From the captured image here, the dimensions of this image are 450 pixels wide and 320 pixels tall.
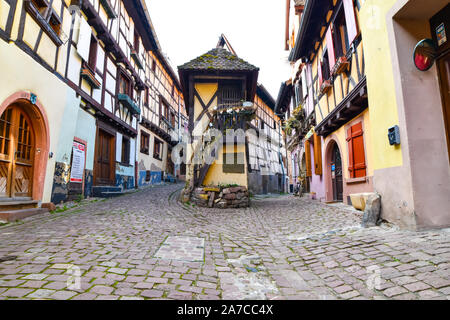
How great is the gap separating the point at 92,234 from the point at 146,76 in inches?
474

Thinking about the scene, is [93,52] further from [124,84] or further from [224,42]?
[224,42]

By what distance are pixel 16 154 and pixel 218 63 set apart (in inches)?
278

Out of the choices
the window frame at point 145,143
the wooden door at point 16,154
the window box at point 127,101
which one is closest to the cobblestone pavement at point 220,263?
the wooden door at point 16,154

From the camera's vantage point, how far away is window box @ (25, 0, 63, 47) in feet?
17.3

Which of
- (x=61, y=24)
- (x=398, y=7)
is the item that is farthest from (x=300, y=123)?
(x=61, y=24)

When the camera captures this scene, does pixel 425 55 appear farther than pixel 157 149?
No

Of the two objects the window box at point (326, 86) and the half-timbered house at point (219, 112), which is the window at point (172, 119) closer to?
the half-timbered house at point (219, 112)

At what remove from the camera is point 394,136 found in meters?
3.52

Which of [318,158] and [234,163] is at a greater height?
[318,158]

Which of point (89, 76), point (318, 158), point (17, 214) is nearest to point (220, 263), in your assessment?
point (17, 214)

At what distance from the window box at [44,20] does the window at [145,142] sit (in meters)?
7.54

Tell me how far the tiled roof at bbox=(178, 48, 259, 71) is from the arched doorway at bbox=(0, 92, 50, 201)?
17.0ft

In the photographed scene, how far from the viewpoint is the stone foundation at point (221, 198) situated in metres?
8.06
